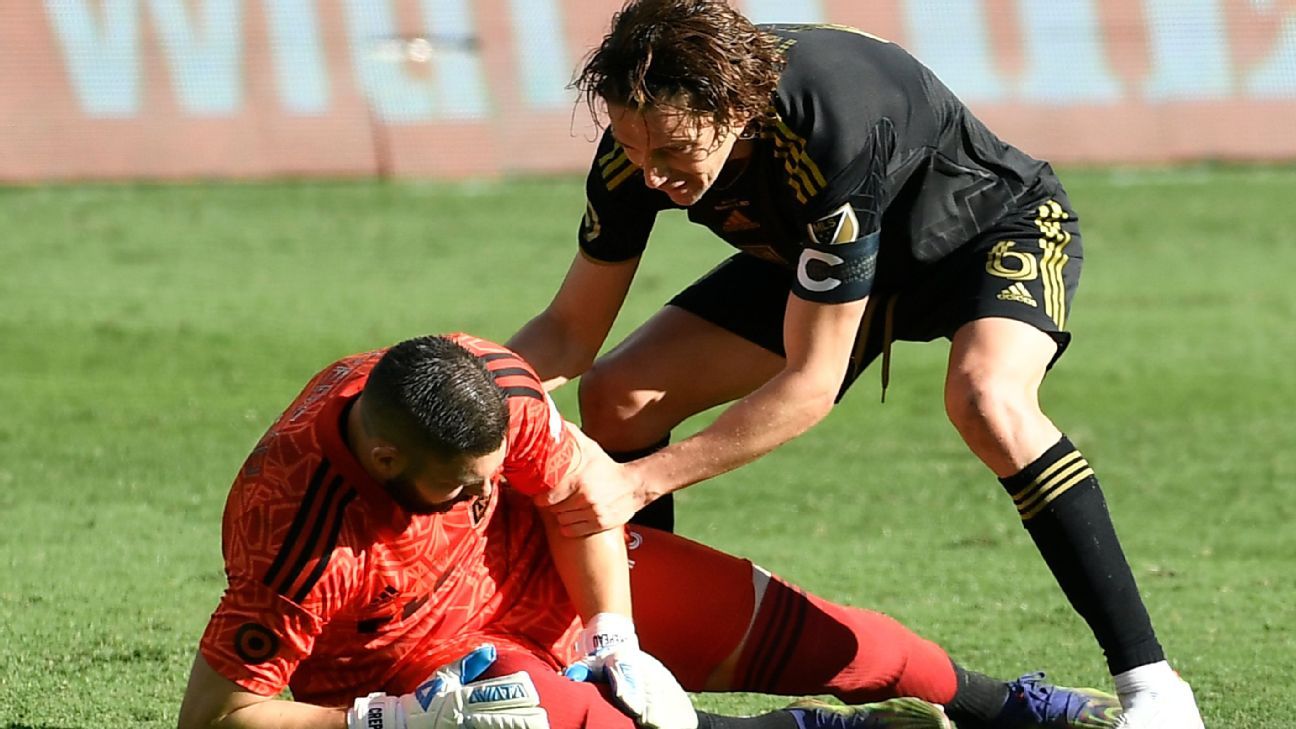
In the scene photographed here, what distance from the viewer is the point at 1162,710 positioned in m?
3.89

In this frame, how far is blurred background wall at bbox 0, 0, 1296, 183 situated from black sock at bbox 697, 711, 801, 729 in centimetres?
1109

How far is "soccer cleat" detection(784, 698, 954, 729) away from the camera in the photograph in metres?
3.87

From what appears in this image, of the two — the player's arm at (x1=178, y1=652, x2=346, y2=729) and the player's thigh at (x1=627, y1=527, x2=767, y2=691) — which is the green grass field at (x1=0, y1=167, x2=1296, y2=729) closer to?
the player's thigh at (x1=627, y1=527, x2=767, y2=691)

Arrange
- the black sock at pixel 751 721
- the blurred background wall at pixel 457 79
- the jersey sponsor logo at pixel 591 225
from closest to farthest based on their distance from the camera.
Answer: the black sock at pixel 751 721, the jersey sponsor logo at pixel 591 225, the blurred background wall at pixel 457 79

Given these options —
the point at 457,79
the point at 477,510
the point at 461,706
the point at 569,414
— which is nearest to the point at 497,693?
Result: the point at 461,706

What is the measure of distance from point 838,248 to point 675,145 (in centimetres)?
44

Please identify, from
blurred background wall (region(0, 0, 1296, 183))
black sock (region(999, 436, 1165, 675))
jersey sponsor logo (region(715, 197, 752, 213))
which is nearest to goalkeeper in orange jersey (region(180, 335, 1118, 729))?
black sock (region(999, 436, 1165, 675))

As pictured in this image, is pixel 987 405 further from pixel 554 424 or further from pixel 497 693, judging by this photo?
pixel 497 693

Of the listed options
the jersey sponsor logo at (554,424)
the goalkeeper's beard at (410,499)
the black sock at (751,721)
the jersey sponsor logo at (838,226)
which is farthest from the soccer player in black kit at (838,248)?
the black sock at (751,721)

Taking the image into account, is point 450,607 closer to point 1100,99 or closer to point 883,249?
point 883,249

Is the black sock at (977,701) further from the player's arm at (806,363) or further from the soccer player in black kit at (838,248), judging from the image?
the player's arm at (806,363)

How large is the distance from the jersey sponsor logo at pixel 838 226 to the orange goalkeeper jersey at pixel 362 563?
27.6 inches

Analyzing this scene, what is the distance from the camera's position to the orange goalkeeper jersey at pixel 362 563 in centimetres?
338

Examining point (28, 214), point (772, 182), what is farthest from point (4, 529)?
point (28, 214)
